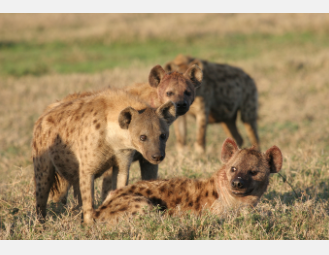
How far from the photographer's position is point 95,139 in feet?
13.4

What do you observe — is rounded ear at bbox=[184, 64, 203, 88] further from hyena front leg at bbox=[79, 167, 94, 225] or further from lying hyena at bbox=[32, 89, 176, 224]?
hyena front leg at bbox=[79, 167, 94, 225]

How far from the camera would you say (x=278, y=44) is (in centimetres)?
1830

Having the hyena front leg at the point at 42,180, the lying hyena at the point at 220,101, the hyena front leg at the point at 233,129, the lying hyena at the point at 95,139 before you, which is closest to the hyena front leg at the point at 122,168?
the lying hyena at the point at 95,139

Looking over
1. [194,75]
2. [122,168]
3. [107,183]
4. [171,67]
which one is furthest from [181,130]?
[122,168]

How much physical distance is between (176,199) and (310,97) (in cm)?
721

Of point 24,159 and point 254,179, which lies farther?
point 24,159

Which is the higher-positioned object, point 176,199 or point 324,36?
point 324,36

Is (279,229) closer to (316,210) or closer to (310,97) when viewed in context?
(316,210)

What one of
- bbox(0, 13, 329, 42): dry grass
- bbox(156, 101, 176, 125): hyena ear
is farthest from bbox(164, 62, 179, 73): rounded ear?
bbox(0, 13, 329, 42): dry grass

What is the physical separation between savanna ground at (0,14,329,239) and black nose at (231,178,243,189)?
228mm

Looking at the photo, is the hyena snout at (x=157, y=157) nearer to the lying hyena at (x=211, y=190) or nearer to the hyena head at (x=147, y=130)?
the hyena head at (x=147, y=130)

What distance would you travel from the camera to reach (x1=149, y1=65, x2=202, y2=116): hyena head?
16.4ft

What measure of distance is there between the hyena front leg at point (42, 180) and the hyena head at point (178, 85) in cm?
131

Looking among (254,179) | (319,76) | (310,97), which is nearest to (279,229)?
(254,179)
